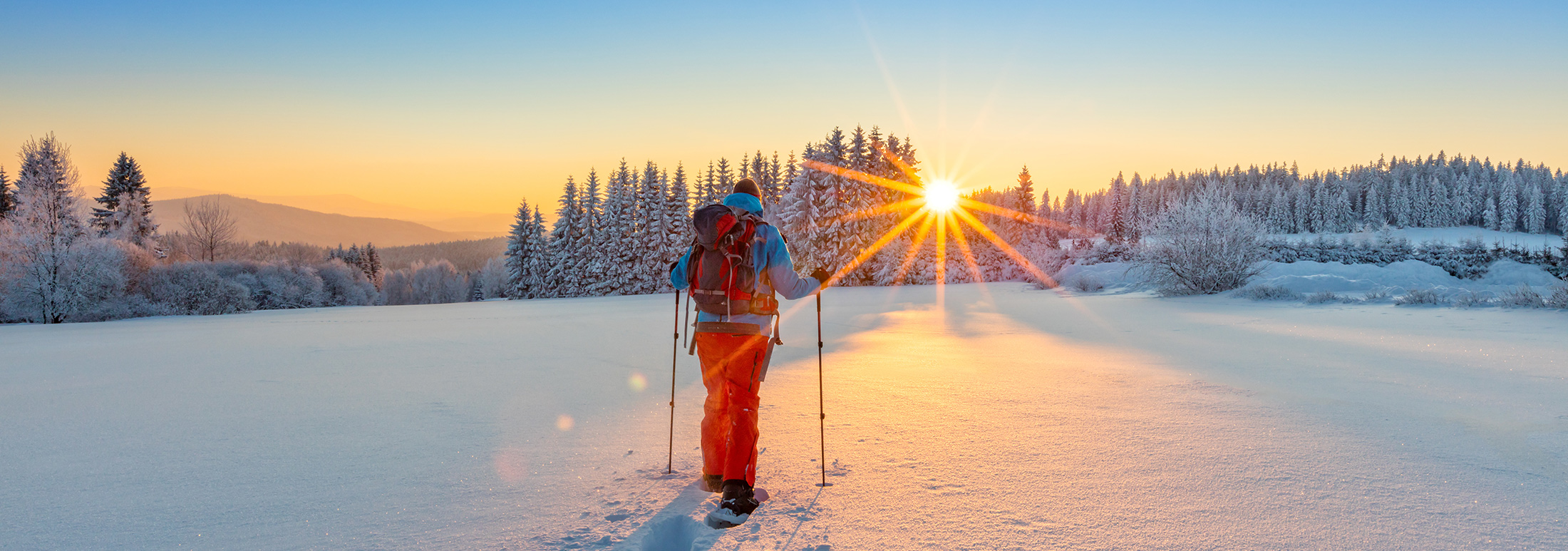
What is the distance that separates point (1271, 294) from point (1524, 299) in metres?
4.69

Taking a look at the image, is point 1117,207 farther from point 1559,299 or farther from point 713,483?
point 713,483

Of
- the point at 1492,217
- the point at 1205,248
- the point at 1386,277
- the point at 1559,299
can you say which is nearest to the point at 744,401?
the point at 1559,299

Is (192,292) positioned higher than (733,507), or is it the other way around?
(192,292)

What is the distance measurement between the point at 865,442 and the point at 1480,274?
95.8 feet

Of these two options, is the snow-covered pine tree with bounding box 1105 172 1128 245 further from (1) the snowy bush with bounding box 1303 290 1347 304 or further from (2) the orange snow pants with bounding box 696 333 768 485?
(2) the orange snow pants with bounding box 696 333 768 485

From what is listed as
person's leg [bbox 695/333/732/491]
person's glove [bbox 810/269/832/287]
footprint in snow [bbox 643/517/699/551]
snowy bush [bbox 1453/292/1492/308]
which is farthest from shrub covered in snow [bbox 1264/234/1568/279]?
footprint in snow [bbox 643/517/699/551]

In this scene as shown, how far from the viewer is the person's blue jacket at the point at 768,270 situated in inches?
149

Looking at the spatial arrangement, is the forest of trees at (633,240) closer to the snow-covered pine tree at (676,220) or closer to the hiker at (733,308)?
the snow-covered pine tree at (676,220)

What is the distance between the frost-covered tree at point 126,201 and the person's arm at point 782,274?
44.8 meters

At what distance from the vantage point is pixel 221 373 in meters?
8.15

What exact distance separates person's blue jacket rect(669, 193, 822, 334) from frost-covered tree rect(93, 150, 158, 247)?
146 feet

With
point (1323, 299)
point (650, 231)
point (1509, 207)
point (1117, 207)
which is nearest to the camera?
point (1323, 299)

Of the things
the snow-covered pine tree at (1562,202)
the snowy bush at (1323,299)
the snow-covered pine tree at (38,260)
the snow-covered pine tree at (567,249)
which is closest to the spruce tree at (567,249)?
the snow-covered pine tree at (567,249)

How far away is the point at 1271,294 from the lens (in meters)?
17.0
